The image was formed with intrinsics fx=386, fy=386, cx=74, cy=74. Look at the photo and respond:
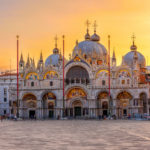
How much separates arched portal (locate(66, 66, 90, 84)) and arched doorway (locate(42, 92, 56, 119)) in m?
4.65

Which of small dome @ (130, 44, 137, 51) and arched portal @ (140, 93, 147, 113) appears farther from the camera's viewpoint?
small dome @ (130, 44, 137, 51)

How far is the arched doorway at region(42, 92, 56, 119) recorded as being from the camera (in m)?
77.7

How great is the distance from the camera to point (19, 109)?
7838 cm

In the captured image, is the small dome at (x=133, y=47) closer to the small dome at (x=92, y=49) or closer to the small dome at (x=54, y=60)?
the small dome at (x=92, y=49)

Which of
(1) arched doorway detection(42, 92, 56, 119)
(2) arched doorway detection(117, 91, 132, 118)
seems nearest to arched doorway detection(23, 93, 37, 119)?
(1) arched doorway detection(42, 92, 56, 119)

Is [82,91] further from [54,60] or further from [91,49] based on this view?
[54,60]

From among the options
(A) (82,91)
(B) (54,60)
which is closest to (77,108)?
(A) (82,91)

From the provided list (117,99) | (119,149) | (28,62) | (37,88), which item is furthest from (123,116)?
(119,149)

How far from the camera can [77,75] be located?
257 ft

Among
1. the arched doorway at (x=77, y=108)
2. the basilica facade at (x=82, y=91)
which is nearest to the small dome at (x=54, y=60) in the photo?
the basilica facade at (x=82, y=91)

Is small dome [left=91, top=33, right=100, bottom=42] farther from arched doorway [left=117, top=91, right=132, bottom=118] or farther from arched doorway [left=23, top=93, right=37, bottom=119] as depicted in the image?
arched doorway [left=23, top=93, right=37, bottom=119]

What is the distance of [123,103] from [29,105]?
19.2m

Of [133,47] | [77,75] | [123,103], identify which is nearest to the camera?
[123,103]

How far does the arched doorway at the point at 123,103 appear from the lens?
7381 centimetres
